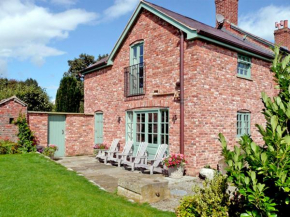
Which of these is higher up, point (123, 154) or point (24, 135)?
point (24, 135)

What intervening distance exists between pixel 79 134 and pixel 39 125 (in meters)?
2.25

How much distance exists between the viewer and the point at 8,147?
38.9 feet

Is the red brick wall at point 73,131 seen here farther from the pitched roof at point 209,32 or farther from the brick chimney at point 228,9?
the brick chimney at point 228,9

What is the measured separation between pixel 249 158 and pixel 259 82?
10.2m

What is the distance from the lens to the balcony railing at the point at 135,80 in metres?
11.7

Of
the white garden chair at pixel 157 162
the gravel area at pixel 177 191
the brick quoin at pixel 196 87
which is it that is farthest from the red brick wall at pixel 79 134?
the gravel area at pixel 177 191

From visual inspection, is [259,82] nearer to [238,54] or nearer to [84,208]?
[238,54]

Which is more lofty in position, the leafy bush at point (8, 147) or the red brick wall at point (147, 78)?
the red brick wall at point (147, 78)

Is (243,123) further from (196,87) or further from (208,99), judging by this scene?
(196,87)

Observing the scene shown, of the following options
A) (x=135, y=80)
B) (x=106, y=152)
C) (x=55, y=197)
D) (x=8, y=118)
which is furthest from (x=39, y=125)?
(x=55, y=197)

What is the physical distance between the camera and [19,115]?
12.5 m

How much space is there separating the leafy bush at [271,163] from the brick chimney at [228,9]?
50.8 ft

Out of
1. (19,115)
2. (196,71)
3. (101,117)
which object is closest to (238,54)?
(196,71)

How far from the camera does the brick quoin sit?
9.29 metres
